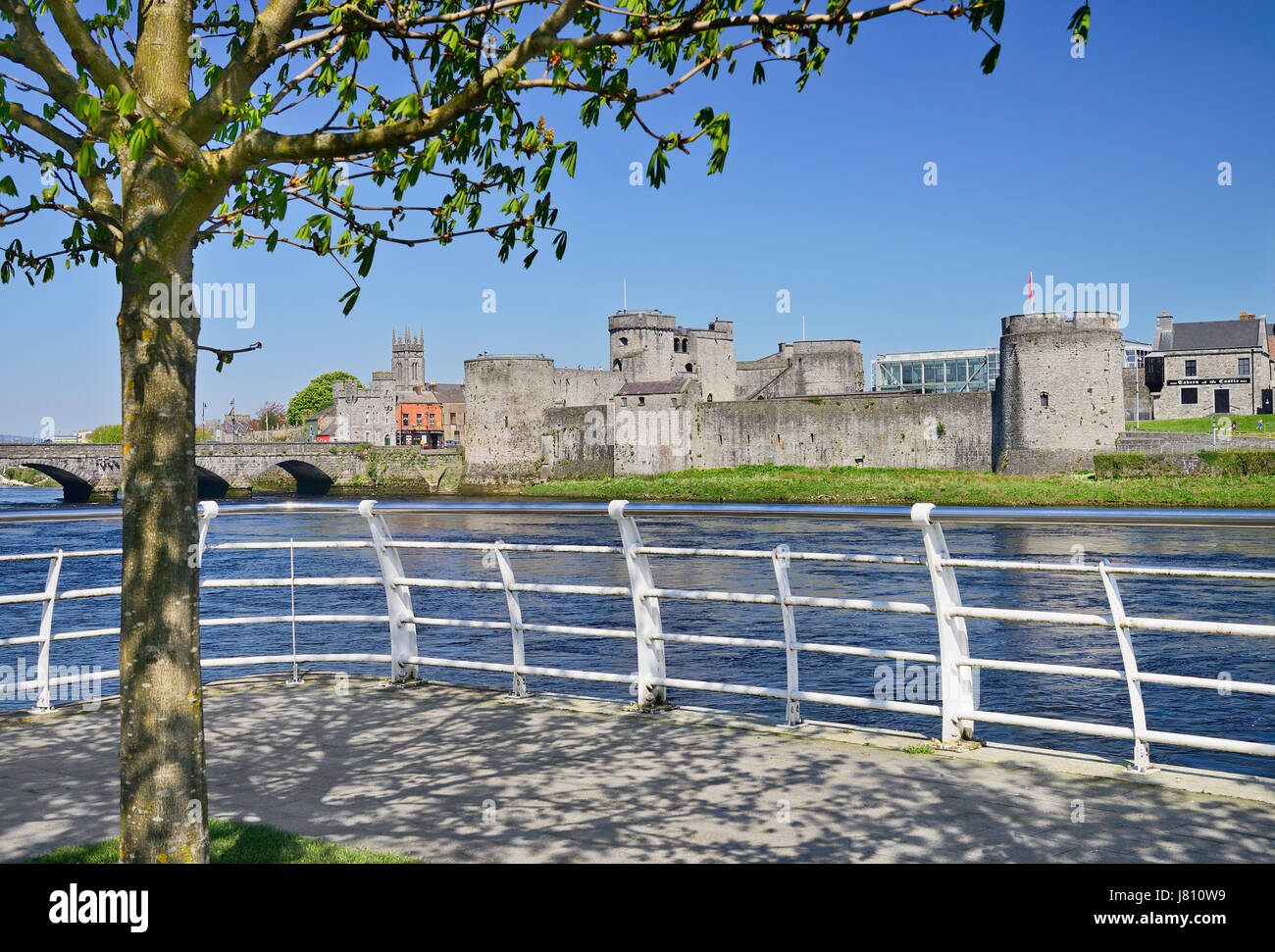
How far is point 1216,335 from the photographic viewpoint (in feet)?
223

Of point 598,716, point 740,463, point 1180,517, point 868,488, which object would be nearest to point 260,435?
point 740,463

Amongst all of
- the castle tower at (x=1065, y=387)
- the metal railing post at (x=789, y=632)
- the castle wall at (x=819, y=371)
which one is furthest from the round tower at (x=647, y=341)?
the metal railing post at (x=789, y=632)

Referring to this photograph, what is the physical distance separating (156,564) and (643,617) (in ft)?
13.4

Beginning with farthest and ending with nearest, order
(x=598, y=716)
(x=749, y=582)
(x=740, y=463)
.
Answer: (x=740, y=463)
(x=749, y=582)
(x=598, y=716)

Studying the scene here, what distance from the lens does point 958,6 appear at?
Result: 4168 millimetres

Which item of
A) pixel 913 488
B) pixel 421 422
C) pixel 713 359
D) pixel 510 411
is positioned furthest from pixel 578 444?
pixel 421 422

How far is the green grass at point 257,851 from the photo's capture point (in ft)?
15.7

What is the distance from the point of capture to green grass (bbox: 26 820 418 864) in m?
4.79

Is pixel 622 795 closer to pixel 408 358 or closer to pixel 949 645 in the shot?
pixel 949 645

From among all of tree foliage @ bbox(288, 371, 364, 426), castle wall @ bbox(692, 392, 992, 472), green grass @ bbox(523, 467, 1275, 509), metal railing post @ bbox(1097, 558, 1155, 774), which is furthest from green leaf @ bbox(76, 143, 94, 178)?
tree foliage @ bbox(288, 371, 364, 426)

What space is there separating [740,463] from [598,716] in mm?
62342

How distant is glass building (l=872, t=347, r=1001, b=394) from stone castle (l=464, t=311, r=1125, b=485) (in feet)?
33.7

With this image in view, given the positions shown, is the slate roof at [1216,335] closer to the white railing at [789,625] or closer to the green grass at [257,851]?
the white railing at [789,625]
